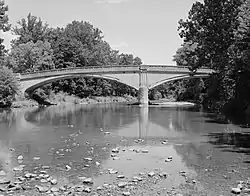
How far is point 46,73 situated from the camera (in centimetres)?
6962

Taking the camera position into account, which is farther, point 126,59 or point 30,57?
point 126,59

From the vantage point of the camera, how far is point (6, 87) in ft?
176

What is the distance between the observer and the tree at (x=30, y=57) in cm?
7394

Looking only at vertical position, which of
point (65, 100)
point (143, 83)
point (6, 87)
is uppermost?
point (143, 83)

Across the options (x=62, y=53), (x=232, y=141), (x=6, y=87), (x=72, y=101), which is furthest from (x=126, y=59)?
(x=232, y=141)

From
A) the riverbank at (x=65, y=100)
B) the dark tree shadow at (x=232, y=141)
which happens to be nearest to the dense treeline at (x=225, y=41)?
the dark tree shadow at (x=232, y=141)

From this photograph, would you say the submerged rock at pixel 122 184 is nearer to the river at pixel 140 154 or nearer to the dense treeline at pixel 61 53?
the river at pixel 140 154

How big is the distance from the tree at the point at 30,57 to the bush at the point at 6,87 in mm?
19316

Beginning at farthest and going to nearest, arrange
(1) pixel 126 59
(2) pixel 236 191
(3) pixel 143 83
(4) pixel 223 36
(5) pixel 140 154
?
(1) pixel 126 59, (3) pixel 143 83, (4) pixel 223 36, (5) pixel 140 154, (2) pixel 236 191

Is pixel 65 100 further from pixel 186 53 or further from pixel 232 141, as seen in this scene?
pixel 232 141

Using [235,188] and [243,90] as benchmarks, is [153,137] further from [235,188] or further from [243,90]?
[243,90]

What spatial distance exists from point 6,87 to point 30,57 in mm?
22499

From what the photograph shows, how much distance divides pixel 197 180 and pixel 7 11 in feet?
138

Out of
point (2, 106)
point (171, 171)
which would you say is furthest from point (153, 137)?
point (2, 106)
